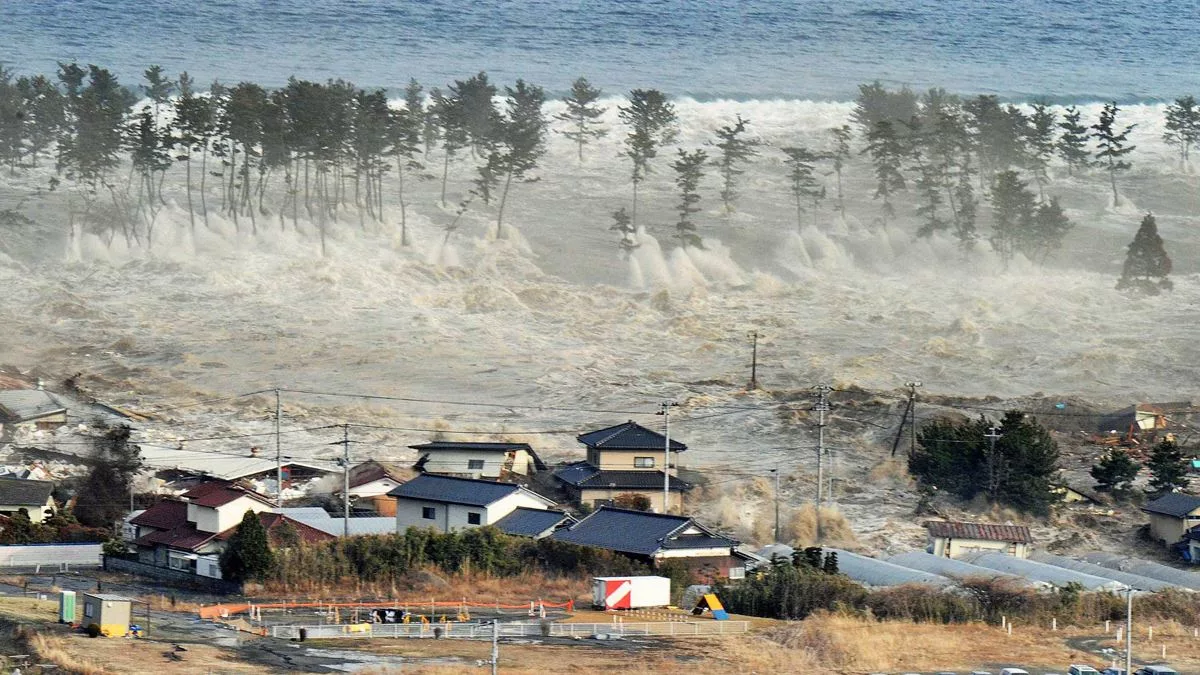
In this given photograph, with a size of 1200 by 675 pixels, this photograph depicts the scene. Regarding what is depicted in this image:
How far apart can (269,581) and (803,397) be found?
24.5 metres

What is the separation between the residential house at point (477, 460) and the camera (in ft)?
169

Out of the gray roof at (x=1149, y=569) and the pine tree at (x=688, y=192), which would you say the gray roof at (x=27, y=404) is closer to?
the gray roof at (x=1149, y=569)

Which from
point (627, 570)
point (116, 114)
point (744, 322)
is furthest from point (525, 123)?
point (627, 570)

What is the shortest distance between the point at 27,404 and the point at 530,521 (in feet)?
58.8

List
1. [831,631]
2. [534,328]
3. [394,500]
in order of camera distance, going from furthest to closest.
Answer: [534,328], [394,500], [831,631]

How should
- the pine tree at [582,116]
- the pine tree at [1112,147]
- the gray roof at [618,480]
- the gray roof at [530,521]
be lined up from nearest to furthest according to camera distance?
the gray roof at [530,521] < the gray roof at [618,480] < the pine tree at [1112,147] < the pine tree at [582,116]

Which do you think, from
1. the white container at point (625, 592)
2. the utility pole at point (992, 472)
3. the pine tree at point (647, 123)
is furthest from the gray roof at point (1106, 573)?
the pine tree at point (647, 123)

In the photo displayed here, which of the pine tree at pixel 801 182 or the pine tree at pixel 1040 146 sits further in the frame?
the pine tree at pixel 1040 146

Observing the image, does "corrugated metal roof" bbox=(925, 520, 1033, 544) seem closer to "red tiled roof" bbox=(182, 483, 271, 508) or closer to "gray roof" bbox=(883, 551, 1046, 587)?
"gray roof" bbox=(883, 551, 1046, 587)

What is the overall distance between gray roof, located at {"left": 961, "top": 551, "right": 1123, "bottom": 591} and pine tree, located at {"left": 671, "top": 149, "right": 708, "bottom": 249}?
44.4m

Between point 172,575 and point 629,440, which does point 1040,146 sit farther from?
point 172,575

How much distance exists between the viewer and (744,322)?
75.4 metres

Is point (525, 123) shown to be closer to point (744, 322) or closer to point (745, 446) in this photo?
point (744, 322)

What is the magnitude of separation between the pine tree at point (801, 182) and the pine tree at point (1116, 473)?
42.9 meters
